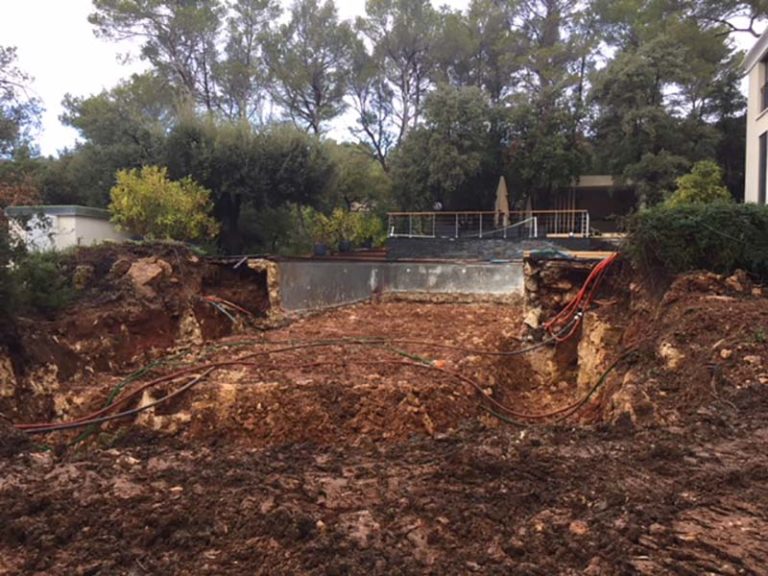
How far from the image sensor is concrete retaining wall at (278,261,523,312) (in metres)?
13.5

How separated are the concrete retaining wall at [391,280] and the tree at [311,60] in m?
14.1

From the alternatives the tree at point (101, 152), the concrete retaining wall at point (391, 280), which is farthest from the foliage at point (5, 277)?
the tree at point (101, 152)

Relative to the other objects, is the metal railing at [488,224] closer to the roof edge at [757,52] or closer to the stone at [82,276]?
the roof edge at [757,52]

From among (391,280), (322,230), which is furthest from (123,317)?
(322,230)

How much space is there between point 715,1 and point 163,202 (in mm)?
24338

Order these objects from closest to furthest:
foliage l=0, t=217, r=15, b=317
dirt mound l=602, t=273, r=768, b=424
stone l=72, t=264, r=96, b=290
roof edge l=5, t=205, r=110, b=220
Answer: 1. dirt mound l=602, t=273, r=768, b=424
2. foliage l=0, t=217, r=15, b=317
3. stone l=72, t=264, r=96, b=290
4. roof edge l=5, t=205, r=110, b=220

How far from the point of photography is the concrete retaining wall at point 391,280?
13469 millimetres

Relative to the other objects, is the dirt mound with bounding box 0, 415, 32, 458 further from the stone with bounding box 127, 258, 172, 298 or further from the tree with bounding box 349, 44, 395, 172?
the tree with bounding box 349, 44, 395, 172

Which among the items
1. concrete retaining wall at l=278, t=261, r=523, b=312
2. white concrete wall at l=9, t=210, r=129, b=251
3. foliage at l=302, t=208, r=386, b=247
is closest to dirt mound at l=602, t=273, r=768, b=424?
concrete retaining wall at l=278, t=261, r=523, b=312

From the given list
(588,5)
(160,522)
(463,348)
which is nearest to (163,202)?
(463,348)

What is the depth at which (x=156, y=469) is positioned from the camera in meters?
4.53

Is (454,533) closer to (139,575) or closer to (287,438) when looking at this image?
(139,575)

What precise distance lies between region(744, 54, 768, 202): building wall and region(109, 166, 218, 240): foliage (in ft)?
51.5

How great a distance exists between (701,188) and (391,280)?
9890 millimetres
